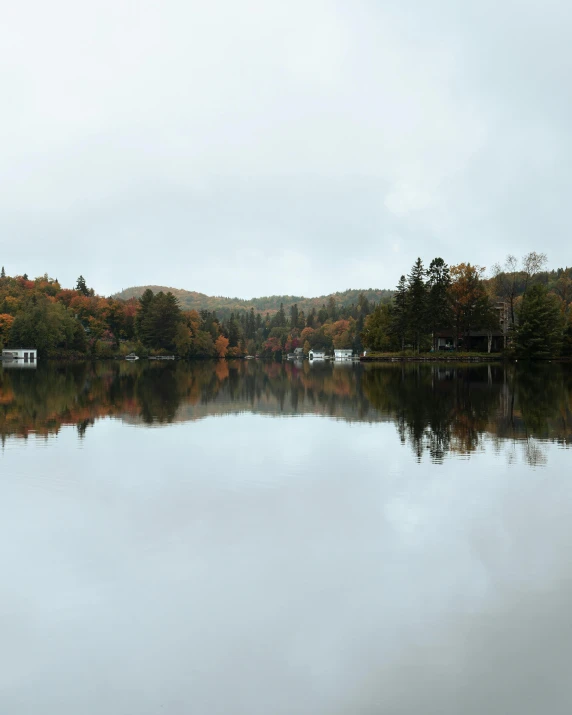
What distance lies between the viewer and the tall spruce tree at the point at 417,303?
8788 cm

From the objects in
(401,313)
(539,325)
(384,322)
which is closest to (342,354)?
(384,322)

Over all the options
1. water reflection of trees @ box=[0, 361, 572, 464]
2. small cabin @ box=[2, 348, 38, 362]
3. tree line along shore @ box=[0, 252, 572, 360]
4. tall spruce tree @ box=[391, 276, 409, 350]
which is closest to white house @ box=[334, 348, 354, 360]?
tree line along shore @ box=[0, 252, 572, 360]

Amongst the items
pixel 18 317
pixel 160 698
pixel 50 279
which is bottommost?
pixel 160 698

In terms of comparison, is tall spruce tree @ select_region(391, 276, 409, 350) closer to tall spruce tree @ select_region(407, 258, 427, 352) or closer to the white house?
tall spruce tree @ select_region(407, 258, 427, 352)

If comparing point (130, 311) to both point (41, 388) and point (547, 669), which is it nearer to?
point (41, 388)

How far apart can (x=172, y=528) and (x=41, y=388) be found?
1219 inches

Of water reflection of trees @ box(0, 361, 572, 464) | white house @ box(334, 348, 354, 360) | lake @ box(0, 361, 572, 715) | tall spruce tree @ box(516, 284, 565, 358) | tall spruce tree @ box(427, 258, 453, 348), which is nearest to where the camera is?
lake @ box(0, 361, 572, 715)

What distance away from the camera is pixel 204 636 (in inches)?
239

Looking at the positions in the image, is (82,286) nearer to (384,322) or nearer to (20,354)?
(20,354)

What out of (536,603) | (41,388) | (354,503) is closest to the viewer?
(536,603)

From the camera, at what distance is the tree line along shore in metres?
82.9

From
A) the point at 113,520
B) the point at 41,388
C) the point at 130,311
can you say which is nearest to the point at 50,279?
the point at 130,311

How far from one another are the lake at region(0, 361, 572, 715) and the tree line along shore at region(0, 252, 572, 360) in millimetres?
71175

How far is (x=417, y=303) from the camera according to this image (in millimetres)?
88438
